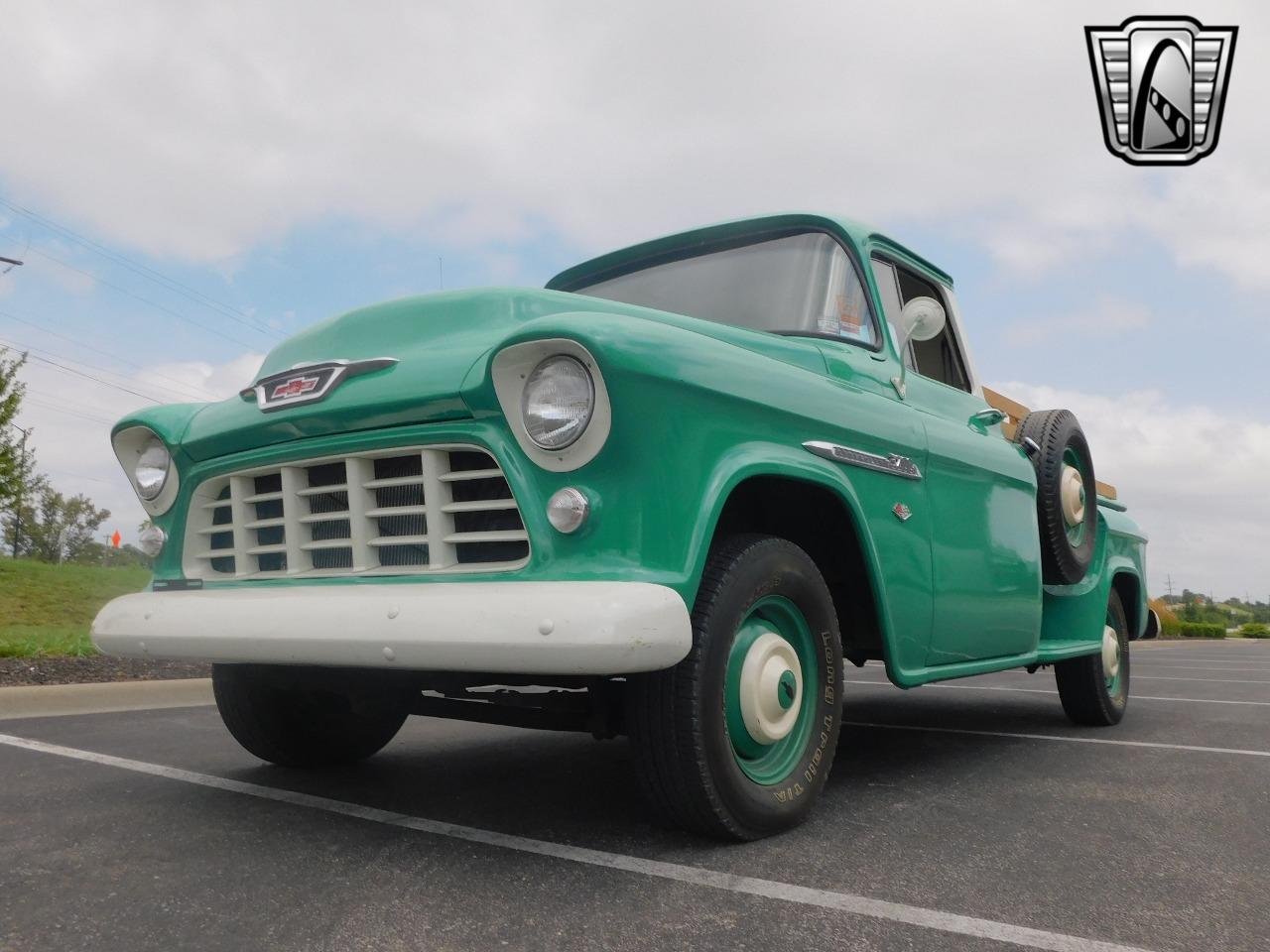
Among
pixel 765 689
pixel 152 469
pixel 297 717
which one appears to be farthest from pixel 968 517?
pixel 152 469

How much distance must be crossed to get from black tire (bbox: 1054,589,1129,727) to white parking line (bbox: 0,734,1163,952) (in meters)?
3.41

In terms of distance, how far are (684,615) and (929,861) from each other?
37.3 inches

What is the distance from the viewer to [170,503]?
3350mm

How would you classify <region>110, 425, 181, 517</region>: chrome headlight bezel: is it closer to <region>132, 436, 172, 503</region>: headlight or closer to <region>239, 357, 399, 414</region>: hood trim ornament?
<region>132, 436, 172, 503</region>: headlight

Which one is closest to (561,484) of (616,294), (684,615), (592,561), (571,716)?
(592,561)

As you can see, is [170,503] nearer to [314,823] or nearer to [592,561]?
[314,823]

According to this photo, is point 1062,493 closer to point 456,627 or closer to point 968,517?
point 968,517

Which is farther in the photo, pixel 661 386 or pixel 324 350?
pixel 324 350

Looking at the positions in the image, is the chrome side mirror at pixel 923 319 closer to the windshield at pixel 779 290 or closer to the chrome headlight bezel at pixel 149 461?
the windshield at pixel 779 290

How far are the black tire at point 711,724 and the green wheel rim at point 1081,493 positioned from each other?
2458mm

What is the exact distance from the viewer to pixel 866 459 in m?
3.27

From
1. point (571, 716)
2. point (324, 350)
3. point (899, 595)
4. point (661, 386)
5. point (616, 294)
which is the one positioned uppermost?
point (616, 294)

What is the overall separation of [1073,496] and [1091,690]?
3.92ft

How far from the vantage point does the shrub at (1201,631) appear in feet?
138
